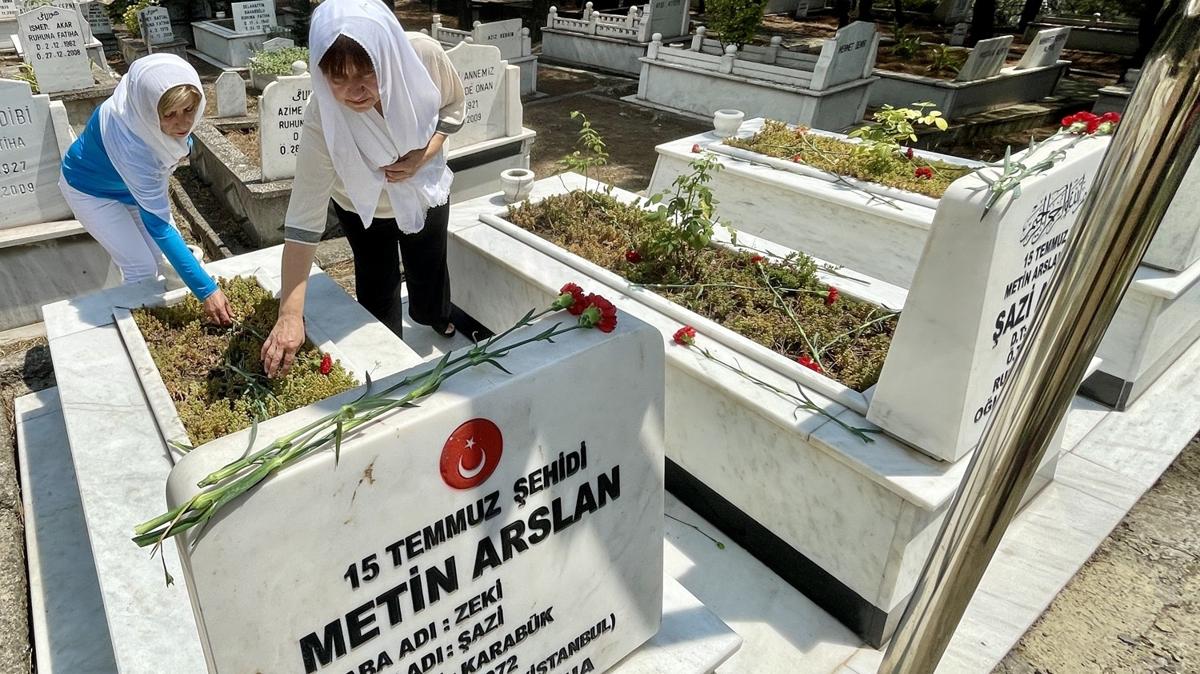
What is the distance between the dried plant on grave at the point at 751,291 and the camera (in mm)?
2984

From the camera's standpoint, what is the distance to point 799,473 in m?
2.66

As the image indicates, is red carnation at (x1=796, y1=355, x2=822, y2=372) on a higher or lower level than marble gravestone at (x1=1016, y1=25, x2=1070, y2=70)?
lower

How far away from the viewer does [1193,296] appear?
3857mm

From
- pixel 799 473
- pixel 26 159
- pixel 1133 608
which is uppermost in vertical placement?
pixel 26 159

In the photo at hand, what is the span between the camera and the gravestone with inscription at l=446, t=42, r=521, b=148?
19.0ft

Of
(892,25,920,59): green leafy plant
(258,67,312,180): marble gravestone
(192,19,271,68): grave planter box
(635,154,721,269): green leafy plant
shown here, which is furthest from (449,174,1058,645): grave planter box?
(892,25,920,59): green leafy plant

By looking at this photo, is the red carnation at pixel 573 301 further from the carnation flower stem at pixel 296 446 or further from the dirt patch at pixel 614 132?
the dirt patch at pixel 614 132

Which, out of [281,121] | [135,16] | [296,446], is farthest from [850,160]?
[135,16]

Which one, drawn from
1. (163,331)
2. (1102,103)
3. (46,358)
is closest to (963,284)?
(163,331)

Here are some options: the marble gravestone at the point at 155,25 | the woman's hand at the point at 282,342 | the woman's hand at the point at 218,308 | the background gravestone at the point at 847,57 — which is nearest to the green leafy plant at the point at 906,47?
the background gravestone at the point at 847,57

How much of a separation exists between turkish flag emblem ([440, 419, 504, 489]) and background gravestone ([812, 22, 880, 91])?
807 cm

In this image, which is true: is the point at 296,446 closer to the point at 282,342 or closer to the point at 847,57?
the point at 282,342

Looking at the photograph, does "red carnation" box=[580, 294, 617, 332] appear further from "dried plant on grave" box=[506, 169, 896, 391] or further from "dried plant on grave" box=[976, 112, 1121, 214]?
"dried plant on grave" box=[506, 169, 896, 391]

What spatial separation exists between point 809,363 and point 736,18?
8.14m
